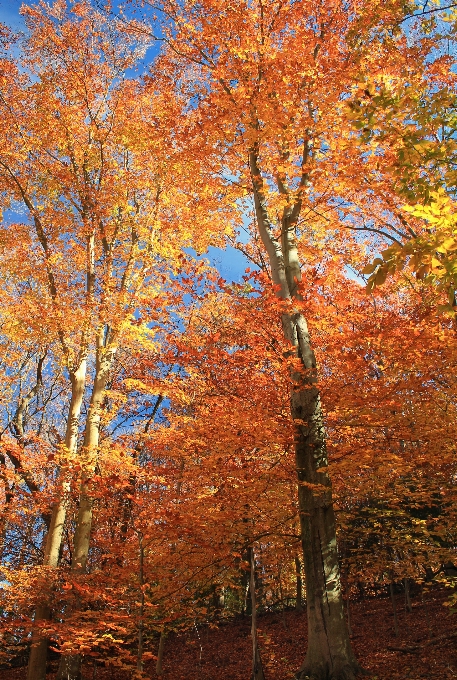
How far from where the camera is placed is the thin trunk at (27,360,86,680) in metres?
7.61

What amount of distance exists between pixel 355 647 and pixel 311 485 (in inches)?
226

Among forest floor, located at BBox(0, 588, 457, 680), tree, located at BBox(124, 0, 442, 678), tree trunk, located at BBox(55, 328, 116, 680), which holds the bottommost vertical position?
forest floor, located at BBox(0, 588, 457, 680)

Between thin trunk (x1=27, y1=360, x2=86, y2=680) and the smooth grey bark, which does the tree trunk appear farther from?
the smooth grey bark

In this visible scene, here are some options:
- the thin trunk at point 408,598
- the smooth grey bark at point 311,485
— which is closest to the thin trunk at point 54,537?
the smooth grey bark at point 311,485

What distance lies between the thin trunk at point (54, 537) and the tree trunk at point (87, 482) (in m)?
0.29

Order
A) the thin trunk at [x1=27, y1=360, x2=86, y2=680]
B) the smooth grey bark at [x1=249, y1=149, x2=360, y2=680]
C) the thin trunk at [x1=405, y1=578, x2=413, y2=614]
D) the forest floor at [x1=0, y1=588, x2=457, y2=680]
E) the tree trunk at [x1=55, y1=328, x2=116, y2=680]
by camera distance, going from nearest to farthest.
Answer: the smooth grey bark at [x1=249, y1=149, x2=360, y2=680] < the forest floor at [x1=0, y1=588, x2=457, y2=680] < the thin trunk at [x1=27, y1=360, x2=86, y2=680] < the tree trunk at [x1=55, y1=328, x2=116, y2=680] < the thin trunk at [x1=405, y1=578, x2=413, y2=614]

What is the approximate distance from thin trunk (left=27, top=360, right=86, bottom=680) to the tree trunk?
286 millimetres

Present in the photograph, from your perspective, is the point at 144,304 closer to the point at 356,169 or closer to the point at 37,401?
the point at 356,169

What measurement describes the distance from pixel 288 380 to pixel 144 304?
516 cm

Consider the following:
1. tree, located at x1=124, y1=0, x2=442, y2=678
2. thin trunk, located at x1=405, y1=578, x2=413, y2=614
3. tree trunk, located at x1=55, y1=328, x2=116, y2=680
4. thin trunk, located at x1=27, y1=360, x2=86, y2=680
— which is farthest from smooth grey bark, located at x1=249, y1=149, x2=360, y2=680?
thin trunk, located at x1=405, y1=578, x2=413, y2=614

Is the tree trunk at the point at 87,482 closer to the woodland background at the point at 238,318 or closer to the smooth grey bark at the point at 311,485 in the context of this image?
the woodland background at the point at 238,318

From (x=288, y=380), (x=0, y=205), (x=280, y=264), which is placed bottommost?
(x=288, y=380)

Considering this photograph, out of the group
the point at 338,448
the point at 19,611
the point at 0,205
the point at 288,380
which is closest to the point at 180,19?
the point at 0,205

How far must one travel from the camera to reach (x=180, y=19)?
809 centimetres
